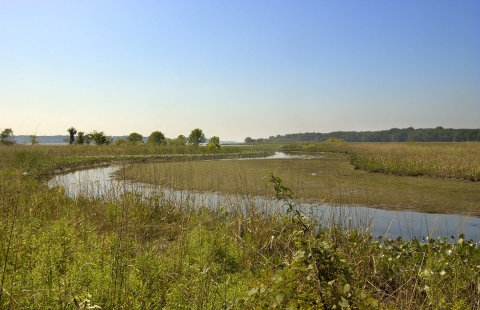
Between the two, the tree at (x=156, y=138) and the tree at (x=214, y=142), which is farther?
the tree at (x=156, y=138)

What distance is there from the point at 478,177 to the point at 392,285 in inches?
444

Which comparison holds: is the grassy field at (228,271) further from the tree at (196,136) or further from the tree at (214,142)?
the tree at (196,136)

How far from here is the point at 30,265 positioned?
9.19 ft

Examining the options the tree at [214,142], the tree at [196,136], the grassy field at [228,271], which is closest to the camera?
the grassy field at [228,271]

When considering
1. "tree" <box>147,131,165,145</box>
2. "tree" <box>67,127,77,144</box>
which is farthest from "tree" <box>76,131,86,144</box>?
"tree" <box>147,131,165,145</box>

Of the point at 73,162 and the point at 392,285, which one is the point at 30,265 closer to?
the point at 392,285

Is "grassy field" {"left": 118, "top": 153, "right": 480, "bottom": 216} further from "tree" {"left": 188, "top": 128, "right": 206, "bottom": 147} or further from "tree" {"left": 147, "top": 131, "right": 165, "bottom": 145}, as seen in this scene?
"tree" {"left": 188, "top": 128, "right": 206, "bottom": 147}

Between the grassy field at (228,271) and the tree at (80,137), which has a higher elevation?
the tree at (80,137)

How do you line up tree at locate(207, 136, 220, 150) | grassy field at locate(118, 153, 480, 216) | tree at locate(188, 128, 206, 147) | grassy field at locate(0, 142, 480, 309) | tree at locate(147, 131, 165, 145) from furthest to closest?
1. tree at locate(188, 128, 206, 147)
2. tree at locate(147, 131, 165, 145)
3. tree at locate(207, 136, 220, 150)
4. grassy field at locate(118, 153, 480, 216)
5. grassy field at locate(0, 142, 480, 309)

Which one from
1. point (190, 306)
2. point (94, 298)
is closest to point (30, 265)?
point (94, 298)

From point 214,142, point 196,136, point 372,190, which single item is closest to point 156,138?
point 196,136

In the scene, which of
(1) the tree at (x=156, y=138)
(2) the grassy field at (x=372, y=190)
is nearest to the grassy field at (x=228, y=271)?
(2) the grassy field at (x=372, y=190)

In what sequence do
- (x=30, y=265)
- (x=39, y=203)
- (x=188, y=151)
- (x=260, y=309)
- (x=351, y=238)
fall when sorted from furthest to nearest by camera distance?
(x=188, y=151) < (x=39, y=203) < (x=351, y=238) < (x=30, y=265) < (x=260, y=309)

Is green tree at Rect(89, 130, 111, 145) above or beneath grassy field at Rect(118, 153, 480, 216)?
above
